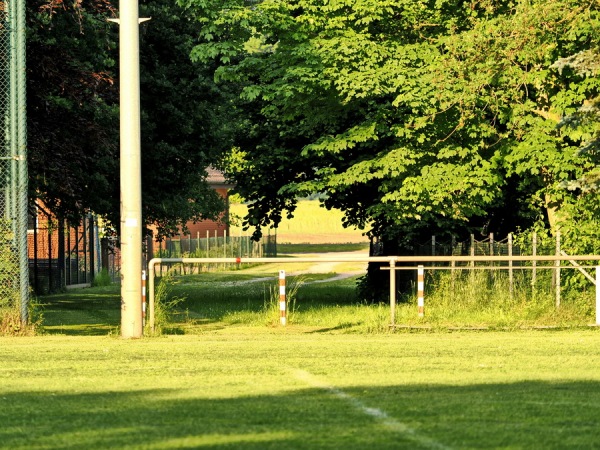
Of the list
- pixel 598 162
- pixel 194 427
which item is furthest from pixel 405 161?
pixel 194 427

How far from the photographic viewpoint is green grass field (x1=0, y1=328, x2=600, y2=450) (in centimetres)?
891

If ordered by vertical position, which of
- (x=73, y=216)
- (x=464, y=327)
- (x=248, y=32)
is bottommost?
(x=464, y=327)

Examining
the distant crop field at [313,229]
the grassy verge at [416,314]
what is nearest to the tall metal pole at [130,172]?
the grassy verge at [416,314]

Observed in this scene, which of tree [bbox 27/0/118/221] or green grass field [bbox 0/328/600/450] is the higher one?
tree [bbox 27/0/118/221]

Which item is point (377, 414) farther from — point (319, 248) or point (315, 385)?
point (319, 248)

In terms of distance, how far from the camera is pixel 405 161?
2877 centimetres

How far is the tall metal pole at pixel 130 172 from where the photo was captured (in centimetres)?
1975

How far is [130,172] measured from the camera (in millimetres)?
20109

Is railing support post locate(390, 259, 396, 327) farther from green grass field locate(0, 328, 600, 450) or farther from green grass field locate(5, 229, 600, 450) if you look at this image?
green grass field locate(0, 328, 600, 450)

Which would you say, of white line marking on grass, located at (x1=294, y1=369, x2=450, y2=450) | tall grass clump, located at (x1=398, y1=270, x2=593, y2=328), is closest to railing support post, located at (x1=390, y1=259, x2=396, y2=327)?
tall grass clump, located at (x1=398, y1=270, x2=593, y2=328)

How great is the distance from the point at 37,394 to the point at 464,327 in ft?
40.9

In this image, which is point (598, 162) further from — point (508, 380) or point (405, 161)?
point (508, 380)

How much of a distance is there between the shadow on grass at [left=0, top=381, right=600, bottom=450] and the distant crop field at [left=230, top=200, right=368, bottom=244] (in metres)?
114

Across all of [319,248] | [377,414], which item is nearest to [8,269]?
[377,414]
